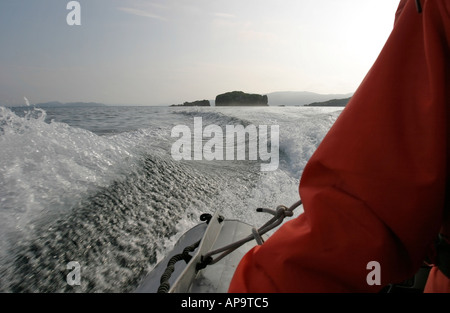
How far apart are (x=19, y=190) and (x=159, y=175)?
1672mm

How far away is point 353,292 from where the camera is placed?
2.14ft

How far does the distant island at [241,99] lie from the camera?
5056 cm

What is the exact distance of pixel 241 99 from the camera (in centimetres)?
5066

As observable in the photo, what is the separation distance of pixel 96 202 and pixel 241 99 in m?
49.8

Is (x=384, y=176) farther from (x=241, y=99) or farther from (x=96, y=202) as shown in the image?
(x=241, y=99)

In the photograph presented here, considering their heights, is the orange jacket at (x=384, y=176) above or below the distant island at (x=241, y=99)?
below

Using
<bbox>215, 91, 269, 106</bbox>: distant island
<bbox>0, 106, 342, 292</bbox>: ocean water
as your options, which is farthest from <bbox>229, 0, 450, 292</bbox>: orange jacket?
<bbox>215, 91, 269, 106</bbox>: distant island

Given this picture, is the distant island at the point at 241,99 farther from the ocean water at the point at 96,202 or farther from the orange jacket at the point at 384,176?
the orange jacket at the point at 384,176

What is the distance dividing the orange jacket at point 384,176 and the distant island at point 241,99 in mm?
50804

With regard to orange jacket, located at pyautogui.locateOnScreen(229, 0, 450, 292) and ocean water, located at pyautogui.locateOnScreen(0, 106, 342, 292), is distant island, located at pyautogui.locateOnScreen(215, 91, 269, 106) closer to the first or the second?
ocean water, located at pyautogui.locateOnScreen(0, 106, 342, 292)

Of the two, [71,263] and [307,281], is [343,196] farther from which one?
[71,263]

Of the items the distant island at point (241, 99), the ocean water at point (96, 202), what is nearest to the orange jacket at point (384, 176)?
the ocean water at point (96, 202)

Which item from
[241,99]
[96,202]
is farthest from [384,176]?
[241,99]
